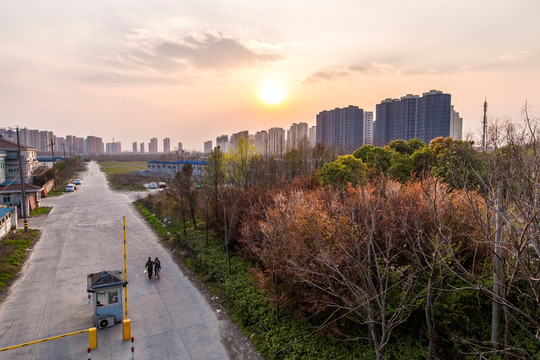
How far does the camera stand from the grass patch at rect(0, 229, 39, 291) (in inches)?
479

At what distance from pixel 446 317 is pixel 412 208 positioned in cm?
251

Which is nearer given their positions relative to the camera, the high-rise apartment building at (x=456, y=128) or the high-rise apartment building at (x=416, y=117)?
the high-rise apartment building at (x=456, y=128)

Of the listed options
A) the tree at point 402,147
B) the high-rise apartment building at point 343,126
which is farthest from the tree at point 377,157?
the high-rise apartment building at point 343,126

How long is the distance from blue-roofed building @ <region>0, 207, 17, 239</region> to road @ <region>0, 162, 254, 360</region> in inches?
70.4

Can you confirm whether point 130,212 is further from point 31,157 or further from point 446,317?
point 446,317

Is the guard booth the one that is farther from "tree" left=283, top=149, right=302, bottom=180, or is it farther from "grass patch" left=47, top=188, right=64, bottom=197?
"grass patch" left=47, top=188, right=64, bottom=197

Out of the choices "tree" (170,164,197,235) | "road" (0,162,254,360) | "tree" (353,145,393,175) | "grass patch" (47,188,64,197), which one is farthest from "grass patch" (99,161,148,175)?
"tree" (353,145,393,175)

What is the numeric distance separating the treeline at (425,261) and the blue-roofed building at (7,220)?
537 inches

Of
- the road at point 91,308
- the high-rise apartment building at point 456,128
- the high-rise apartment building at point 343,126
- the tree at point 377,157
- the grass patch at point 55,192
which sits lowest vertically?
the road at point 91,308

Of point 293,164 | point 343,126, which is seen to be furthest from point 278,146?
point 343,126

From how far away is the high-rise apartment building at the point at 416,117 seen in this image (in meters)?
52.2

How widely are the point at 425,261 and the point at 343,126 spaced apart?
214 feet

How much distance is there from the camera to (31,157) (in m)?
36.8

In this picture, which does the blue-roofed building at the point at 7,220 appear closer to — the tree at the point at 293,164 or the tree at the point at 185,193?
the tree at the point at 185,193
